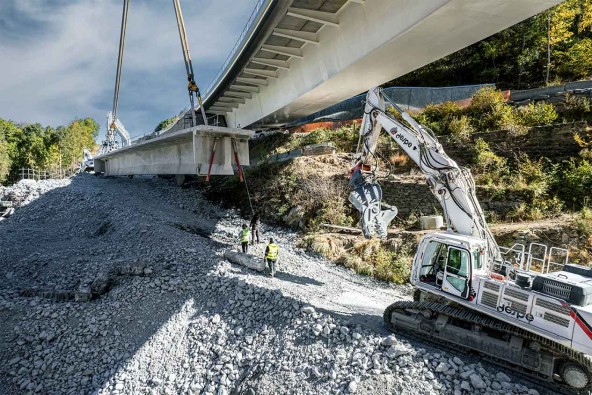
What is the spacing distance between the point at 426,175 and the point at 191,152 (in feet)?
40.1

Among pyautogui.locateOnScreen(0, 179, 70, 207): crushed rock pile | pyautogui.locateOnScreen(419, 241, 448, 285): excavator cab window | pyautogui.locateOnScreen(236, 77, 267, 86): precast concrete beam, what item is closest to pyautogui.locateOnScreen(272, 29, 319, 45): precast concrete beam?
pyautogui.locateOnScreen(236, 77, 267, 86): precast concrete beam

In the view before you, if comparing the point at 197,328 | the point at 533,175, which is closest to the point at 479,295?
the point at 197,328

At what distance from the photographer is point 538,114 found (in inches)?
600

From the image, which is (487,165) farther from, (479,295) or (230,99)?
(230,99)

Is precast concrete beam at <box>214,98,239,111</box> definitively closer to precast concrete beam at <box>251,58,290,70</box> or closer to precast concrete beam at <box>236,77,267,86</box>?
precast concrete beam at <box>236,77,267,86</box>

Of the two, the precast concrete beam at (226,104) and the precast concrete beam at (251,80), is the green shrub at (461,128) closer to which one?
the precast concrete beam at (251,80)

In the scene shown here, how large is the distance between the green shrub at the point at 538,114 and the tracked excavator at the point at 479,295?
10.3m

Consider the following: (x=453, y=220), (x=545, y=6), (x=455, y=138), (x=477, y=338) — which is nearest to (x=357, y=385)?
(x=477, y=338)

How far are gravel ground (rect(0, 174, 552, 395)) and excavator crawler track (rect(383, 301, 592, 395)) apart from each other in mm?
222

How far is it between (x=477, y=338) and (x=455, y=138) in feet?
39.2

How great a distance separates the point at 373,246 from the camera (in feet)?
42.2

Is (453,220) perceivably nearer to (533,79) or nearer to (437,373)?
(437,373)

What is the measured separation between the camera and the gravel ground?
6215mm

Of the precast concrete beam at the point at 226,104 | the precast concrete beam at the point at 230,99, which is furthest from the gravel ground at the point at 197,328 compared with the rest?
the precast concrete beam at the point at 226,104
